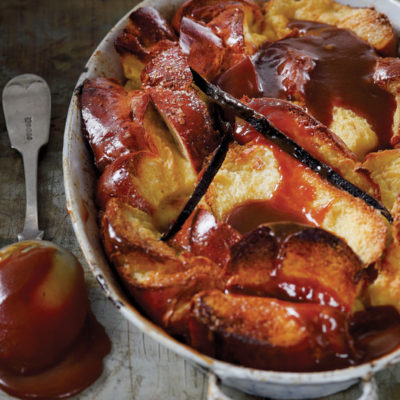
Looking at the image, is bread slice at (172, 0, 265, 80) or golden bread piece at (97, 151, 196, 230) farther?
bread slice at (172, 0, 265, 80)

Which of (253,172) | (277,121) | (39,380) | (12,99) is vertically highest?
(277,121)

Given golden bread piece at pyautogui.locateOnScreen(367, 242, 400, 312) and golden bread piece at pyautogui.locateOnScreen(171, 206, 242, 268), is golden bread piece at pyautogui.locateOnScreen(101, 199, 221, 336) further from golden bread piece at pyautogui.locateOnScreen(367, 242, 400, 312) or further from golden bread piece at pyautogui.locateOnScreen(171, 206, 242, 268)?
golden bread piece at pyautogui.locateOnScreen(367, 242, 400, 312)

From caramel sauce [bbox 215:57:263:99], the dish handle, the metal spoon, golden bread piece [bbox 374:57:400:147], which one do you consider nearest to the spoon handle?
the metal spoon

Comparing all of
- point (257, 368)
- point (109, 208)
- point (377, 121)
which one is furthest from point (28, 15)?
point (257, 368)

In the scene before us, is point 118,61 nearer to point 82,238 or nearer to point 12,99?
point 12,99

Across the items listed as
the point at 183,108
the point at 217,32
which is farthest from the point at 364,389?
the point at 217,32

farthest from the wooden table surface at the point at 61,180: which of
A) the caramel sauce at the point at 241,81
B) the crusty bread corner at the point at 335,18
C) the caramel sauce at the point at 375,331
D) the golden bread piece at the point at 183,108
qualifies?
the crusty bread corner at the point at 335,18
